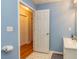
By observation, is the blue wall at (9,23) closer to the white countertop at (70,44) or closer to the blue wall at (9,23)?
the blue wall at (9,23)

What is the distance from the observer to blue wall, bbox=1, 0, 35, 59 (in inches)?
83.7

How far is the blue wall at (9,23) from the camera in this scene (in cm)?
213

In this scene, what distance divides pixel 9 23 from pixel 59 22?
2498 mm

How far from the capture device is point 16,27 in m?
2.58

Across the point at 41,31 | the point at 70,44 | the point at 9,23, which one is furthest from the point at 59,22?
the point at 9,23

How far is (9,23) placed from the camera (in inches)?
91.7

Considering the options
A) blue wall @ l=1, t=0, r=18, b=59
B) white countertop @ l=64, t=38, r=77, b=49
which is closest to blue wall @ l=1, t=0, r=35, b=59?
blue wall @ l=1, t=0, r=18, b=59

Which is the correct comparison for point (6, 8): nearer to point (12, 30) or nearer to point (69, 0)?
point (12, 30)

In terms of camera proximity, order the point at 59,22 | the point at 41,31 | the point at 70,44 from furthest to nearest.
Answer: the point at 41,31
the point at 59,22
the point at 70,44

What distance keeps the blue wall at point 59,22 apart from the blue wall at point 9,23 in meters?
2.08

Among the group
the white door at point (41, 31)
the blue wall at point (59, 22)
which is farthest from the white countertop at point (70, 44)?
the white door at point (41, 31)

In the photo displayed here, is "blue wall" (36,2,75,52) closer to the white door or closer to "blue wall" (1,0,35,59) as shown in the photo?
the white door

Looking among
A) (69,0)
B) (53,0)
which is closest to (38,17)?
(53,0)

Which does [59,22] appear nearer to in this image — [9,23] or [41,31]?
[41,31]
